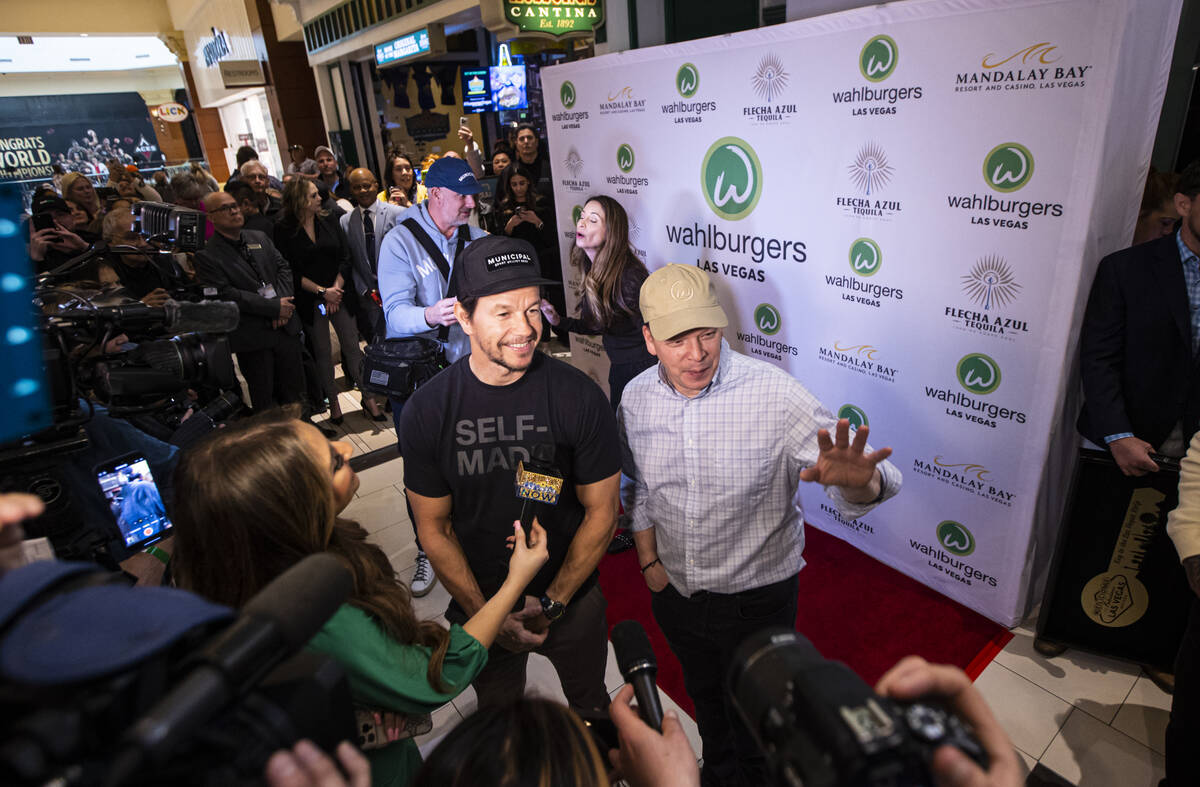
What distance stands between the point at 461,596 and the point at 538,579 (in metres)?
0.22

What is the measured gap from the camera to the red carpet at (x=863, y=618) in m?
2.57

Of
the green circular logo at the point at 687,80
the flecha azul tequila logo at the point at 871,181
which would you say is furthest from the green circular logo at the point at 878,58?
the green circular logo at the point at 687,80

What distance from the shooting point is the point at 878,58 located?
2.38m

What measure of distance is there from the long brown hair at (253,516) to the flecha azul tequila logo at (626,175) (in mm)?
2941

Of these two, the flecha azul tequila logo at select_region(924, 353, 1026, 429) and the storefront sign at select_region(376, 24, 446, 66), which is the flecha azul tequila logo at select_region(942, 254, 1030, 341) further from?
the storefront sign at select_region(376, 24, 446, 66)

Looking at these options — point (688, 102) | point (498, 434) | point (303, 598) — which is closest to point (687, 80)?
point (688, 102)

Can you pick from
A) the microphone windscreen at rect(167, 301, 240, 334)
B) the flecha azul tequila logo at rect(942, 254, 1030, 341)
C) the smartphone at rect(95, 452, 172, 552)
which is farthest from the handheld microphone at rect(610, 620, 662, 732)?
the flecha azul tequila logo at rect(942, 254, 1030, 341)

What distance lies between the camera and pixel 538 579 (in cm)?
183

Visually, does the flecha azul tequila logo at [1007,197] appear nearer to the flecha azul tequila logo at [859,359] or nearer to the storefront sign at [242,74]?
the flecha azul tequila logo at [859,359]

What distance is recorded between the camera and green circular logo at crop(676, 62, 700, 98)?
10.3ft

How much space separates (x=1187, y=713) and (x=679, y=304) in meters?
1.62

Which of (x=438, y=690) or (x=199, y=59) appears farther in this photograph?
(x=199, y=59)

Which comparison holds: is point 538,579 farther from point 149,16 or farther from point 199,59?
point 149,16

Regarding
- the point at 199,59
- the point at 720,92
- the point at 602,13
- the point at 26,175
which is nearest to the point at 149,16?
the point at 199,59
